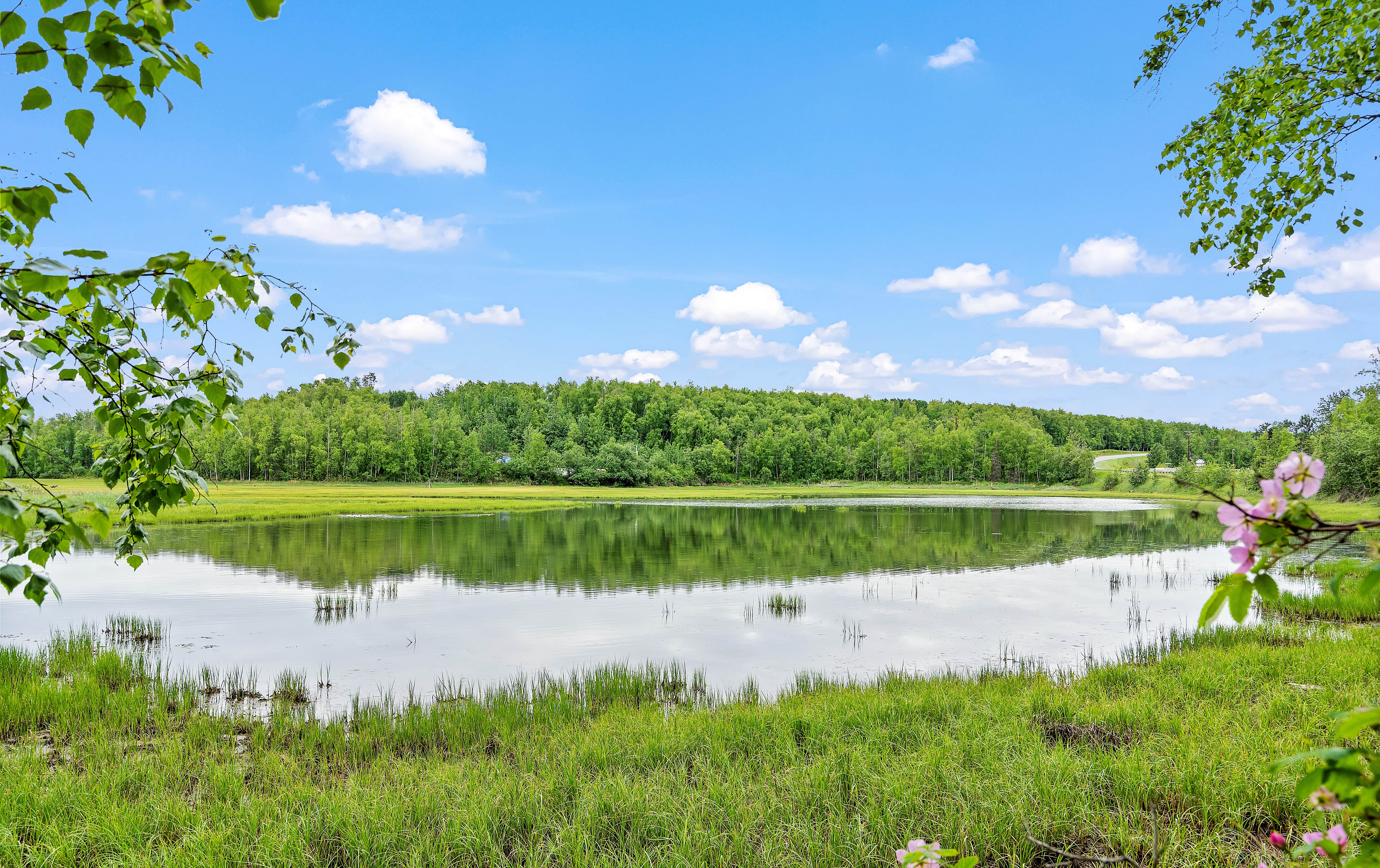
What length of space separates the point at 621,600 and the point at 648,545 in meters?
14.0

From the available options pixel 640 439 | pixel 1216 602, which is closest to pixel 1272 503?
pixel 1216 602

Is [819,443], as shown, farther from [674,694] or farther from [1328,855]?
[1328,855]

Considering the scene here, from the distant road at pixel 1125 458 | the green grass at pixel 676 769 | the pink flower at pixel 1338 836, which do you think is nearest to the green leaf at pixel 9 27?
the pink flower at pixel 1338 836

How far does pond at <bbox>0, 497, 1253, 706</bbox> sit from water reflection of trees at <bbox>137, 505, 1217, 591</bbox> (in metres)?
0.20

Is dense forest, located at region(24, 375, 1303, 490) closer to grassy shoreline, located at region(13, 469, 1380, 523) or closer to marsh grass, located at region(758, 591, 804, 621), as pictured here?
grassy shoreline, located at region(13, 469, 1380, 523)

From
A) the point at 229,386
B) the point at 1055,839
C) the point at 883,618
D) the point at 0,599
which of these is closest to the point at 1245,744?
the point at 1055,839

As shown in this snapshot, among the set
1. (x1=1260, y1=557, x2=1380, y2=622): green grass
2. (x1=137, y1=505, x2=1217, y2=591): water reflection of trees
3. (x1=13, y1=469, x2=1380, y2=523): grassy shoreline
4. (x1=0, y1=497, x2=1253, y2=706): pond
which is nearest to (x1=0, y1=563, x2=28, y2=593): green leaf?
(x1=13, y1=469, x2=1380, y2=523): grassy shoreline

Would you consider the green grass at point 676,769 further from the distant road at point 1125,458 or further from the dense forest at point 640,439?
the distant road at point 1125,458

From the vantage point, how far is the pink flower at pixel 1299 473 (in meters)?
1.61

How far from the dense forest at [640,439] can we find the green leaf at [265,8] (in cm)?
10583

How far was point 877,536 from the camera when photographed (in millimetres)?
38344

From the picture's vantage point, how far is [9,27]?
239 centimetres

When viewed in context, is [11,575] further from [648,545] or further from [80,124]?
[648,545]

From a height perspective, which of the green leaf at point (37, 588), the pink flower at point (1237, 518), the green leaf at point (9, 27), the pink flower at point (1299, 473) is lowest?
the green leaf at point (37, 588)
